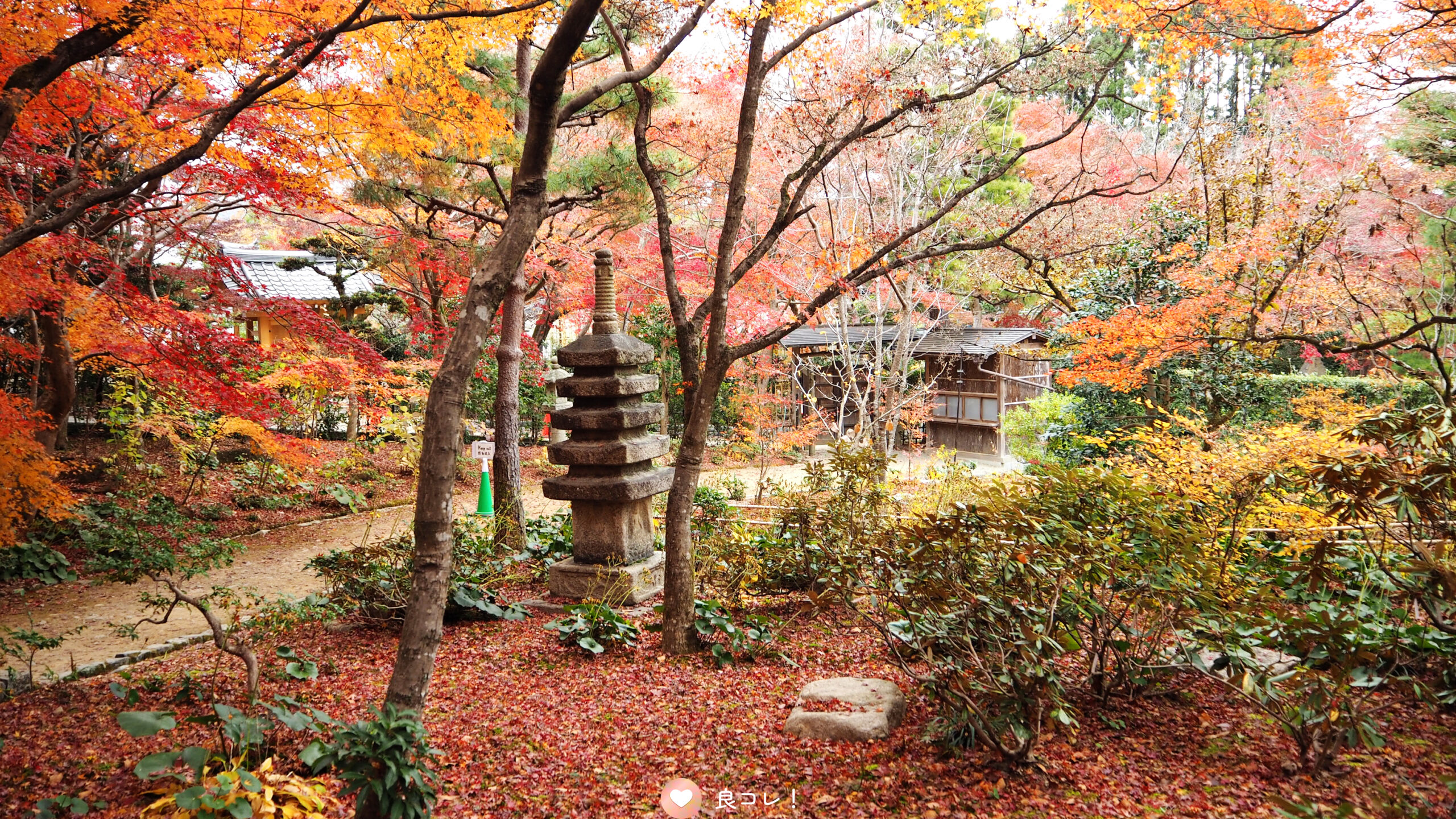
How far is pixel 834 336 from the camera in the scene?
18.6 m

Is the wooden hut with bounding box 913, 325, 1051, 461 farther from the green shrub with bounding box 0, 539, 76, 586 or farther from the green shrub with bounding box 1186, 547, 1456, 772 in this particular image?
the green shrub with bounding box 0, 539, 76, 586

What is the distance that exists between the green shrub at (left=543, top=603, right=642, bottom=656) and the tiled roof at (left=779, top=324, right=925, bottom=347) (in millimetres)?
9280

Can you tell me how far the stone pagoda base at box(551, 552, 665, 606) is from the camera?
6.76m

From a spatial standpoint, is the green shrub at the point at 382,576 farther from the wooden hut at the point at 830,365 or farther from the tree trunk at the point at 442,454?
the wooden hut at the point at 830,365

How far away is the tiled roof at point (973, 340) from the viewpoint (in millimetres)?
16625

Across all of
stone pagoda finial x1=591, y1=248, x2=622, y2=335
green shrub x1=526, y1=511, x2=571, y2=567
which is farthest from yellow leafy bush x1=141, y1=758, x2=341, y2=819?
green shrub x1=526, y1=511, x2=571, y2=567

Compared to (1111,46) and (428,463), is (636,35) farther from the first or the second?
(428,463)

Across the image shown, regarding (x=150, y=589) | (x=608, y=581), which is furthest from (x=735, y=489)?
(x=150, y=589)

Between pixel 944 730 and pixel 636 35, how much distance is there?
5917 mm

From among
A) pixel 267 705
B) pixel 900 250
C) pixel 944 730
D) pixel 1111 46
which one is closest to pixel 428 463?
pixel 267 705

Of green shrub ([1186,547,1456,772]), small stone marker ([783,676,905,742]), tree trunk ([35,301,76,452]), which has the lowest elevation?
small stone marker ([783,676,905,742])

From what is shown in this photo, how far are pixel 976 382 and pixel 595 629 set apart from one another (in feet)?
→ 46.6

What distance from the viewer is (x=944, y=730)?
359 centimetres

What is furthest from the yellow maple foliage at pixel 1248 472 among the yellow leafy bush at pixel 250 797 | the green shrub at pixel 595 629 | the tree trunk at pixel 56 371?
the tree trunk at pixel 56 371
